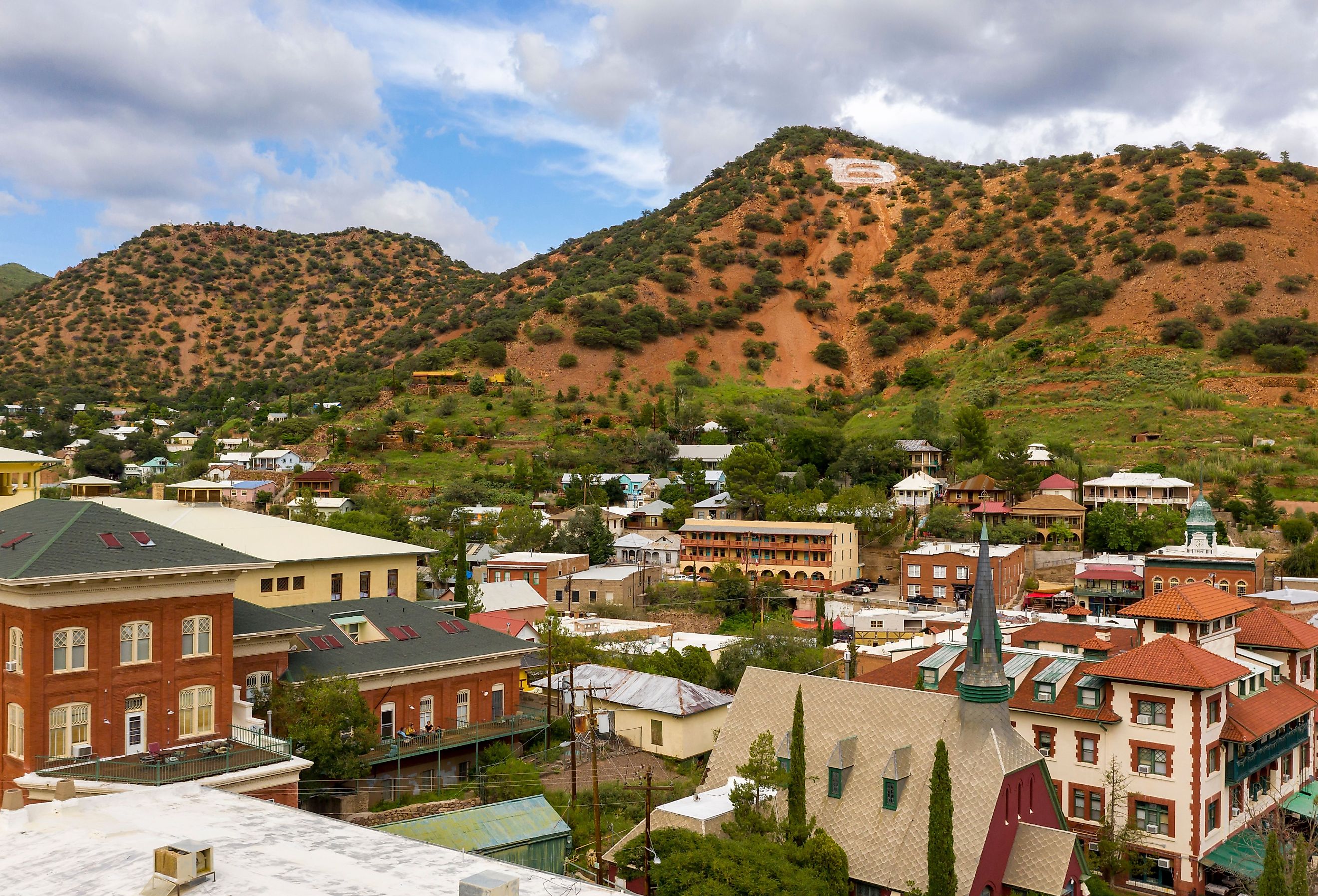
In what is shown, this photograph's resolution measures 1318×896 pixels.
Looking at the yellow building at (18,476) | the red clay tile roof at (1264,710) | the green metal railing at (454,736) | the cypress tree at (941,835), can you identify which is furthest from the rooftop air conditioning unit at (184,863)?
the red clay tile roof at (1264,710)

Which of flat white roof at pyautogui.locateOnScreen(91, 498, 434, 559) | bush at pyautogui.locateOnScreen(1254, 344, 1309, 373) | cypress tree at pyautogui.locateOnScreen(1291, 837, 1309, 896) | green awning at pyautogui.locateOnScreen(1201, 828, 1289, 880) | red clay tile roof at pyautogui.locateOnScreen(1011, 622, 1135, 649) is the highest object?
bush at pyautogui.locateOnScreen(1254, 344, 1309, 373)

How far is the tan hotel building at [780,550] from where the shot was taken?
80.0m

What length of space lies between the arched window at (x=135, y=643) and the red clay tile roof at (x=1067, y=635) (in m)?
34.0

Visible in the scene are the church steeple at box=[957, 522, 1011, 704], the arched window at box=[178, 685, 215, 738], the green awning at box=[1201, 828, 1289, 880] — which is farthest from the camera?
the green awning at box=[1201, 828, 1289, 880]

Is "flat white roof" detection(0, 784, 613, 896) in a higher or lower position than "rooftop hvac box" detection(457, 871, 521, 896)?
lower

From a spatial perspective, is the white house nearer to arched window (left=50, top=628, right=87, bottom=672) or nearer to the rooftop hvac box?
arched window (left=50, top=628, right=87, bottom=672)

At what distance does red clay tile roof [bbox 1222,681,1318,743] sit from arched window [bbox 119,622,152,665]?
33.6 meters

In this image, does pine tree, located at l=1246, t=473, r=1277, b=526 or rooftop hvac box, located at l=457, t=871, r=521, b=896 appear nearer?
rooftop hvac box, located at l=457, t=871, r=521, b=896

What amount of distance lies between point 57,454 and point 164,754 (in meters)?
123

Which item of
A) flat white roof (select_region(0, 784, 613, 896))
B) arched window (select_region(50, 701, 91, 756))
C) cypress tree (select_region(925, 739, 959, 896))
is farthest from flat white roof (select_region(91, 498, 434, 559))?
cypress tree (select_region(925, 739, 959, 896))

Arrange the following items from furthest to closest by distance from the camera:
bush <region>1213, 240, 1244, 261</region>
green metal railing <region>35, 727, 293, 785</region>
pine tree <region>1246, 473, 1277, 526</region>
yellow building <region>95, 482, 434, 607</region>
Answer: bush <region>1213, 240, 1244, 261</region> < pine tree <region>1246, 473, 1277, 526</region> < yellow building <region>95, 482, 434, 607</region> < green metal railing <region>35, 727, 293, 785</region>

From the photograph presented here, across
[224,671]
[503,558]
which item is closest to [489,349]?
[503,558]

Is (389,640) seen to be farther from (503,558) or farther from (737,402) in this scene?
(737,402)

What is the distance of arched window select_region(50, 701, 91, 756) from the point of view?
25359 millimetres
